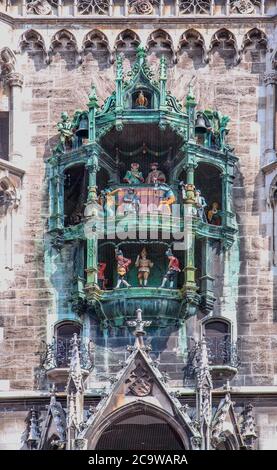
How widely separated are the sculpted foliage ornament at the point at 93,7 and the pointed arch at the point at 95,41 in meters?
0.32

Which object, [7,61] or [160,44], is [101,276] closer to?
[7,61]

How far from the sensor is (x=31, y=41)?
45125mm

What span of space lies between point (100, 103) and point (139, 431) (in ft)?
16.7

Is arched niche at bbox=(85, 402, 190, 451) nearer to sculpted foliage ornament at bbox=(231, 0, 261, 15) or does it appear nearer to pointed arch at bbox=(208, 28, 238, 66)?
pointed arch at bbox=(208, 28, 238, 66)

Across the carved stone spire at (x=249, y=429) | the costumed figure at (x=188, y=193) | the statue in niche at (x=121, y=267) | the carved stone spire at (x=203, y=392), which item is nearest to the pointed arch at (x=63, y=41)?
the costumed figure at (x=188, y=193)

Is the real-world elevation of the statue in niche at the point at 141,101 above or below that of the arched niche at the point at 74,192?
above

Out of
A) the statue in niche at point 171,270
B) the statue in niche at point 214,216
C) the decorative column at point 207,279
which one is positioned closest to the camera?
the decorative column at point 207,279

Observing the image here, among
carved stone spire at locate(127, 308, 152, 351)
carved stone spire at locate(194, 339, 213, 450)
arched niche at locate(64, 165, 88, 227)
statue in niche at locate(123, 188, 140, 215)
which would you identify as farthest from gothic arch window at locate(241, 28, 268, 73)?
carved stone spire at locate(194, 339, 213, 450)

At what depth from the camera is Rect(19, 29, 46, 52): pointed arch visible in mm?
45062

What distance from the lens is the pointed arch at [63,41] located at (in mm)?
45094

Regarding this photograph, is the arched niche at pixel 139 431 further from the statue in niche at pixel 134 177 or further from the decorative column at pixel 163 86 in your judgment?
the decorative column at pixel 163 86

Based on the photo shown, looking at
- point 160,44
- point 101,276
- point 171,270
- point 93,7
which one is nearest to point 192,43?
point 160,44

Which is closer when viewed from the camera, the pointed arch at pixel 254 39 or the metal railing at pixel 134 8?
the pointed arch at pixel 254 39
